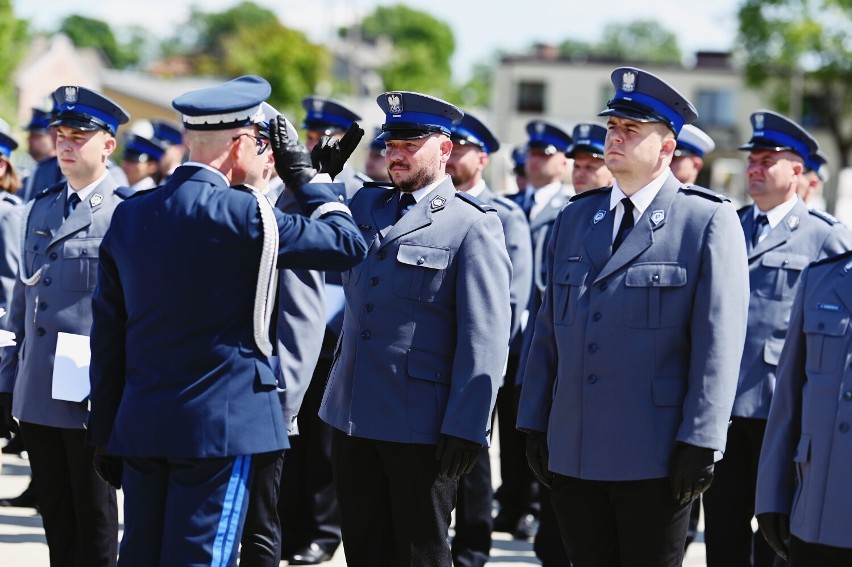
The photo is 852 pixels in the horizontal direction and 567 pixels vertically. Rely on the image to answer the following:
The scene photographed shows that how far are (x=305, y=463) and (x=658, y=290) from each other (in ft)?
10.7

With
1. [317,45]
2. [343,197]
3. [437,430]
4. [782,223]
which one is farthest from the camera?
[317,45]

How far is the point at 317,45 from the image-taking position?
5756cm

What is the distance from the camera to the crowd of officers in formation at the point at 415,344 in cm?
434

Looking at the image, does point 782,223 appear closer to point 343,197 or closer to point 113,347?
point 343,197

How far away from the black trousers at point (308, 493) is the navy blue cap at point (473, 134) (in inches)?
72.5

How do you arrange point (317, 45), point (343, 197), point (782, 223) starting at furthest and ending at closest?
point (317, 45)
point (782, 223)
point (343, 197)

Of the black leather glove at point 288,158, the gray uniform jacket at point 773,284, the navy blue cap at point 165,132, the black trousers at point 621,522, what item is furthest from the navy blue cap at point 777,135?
the navy blue cap at point 165,132

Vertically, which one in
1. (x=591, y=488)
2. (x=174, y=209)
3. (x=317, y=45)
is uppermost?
(x=317, y=45)

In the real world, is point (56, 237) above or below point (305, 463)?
above

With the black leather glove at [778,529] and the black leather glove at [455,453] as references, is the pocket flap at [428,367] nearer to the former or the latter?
the black leather glove at [455,453]

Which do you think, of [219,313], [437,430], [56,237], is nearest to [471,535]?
[437,430]

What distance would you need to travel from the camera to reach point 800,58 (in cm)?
5859

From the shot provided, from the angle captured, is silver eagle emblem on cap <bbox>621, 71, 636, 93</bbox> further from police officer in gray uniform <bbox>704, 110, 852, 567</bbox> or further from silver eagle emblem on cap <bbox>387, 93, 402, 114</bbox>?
police officer in gray uniform <bbox>704, 110, 852, 567</bbox>

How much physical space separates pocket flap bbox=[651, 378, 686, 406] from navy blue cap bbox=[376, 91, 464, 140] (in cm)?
141
